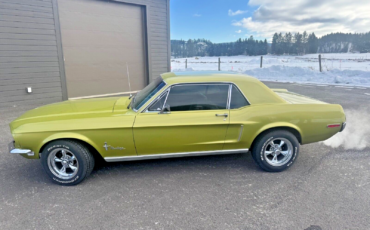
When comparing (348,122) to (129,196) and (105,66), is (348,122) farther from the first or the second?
(105,66)

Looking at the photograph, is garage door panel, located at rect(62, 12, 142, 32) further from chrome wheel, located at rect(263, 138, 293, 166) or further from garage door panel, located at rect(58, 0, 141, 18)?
chrome wheel, located at rect(263, 138, 293, 166)

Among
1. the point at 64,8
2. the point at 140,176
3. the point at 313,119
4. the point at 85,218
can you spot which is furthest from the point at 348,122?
the point at 64,8

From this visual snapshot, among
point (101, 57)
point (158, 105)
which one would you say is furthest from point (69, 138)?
point (101, 57)

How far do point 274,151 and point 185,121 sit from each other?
142 cm

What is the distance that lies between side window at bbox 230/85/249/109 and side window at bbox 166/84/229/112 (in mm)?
102

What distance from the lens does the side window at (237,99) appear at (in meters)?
3.61

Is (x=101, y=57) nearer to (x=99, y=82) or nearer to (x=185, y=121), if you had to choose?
(x=99, y=82)

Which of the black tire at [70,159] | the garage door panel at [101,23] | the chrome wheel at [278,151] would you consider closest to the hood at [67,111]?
the black tire at [70,159]

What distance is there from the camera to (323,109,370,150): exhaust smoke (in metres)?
4.77

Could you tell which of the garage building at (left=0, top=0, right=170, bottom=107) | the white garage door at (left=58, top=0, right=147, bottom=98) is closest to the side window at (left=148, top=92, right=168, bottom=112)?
the garage building at (left=0, top=0, right=170, bottom=107)

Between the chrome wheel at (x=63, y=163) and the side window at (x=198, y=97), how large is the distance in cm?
149

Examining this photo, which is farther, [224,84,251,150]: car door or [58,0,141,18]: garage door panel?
[58,0,141,18]: garage door panel

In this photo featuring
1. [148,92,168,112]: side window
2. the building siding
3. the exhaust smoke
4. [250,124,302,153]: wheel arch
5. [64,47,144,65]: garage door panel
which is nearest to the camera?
[148,92,168,112]: side window

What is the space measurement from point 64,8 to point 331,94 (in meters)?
10.7
